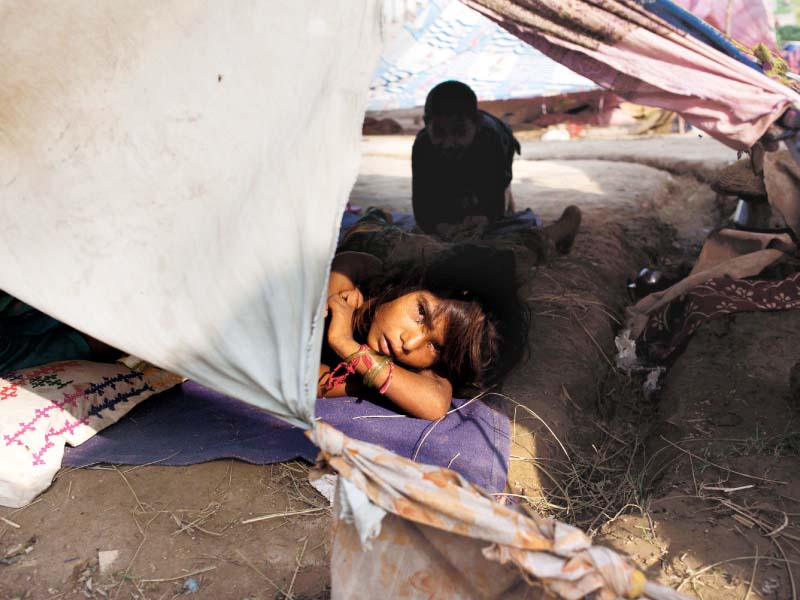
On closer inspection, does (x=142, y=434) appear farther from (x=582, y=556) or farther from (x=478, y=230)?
(x=478, y=230)

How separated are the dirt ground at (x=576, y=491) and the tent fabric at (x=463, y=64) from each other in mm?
2196

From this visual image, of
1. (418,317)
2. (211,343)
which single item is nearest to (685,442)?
(418,317)

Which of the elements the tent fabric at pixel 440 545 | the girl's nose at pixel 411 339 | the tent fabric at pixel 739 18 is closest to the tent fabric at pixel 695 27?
the tent fabric at pixel 739 18

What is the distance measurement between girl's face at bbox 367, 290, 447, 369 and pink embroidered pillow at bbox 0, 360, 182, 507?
1.05 m

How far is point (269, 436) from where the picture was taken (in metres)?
2.79

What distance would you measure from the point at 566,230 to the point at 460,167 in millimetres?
882

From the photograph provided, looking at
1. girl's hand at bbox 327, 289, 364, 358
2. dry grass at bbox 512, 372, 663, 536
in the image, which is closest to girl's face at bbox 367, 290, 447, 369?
girl's hand at bbox 327, 289, 364, 358

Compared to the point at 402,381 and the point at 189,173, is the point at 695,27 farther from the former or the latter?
the point at 189,173

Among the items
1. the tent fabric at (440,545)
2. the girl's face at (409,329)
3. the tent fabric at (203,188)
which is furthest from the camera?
the girl's face at (409,329)

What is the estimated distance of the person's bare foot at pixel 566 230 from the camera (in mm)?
4633

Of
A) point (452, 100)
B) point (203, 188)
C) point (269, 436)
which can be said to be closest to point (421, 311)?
point (269, 436)

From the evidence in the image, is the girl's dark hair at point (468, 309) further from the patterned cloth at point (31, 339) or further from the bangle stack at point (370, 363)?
the patterned cloth at point (31, 339)

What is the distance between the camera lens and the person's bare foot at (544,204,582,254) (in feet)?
15.2

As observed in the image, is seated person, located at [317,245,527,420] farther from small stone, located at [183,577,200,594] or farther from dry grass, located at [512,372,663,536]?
small stone, located at [183,577,200,594]
